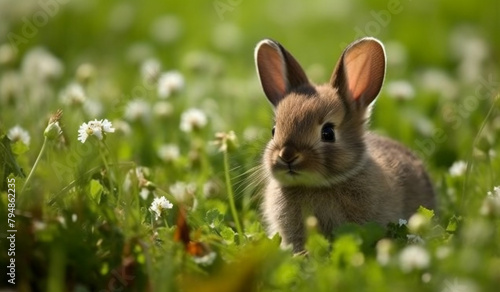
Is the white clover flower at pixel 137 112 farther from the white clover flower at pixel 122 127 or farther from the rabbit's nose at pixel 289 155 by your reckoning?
the rabbit's nose at pixel 289 155

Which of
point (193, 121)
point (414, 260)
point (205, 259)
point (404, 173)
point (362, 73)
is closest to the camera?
point (414, 260)

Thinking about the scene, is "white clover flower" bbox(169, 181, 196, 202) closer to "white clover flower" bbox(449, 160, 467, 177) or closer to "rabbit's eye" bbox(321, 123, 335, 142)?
"rabbit's eye" bbox(321, 123, 335, 142)

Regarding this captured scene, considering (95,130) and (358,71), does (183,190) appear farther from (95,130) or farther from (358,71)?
(358,71)

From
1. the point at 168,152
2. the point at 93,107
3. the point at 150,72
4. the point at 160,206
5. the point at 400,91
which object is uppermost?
the point at 150,72

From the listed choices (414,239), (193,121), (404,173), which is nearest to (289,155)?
(414,239)

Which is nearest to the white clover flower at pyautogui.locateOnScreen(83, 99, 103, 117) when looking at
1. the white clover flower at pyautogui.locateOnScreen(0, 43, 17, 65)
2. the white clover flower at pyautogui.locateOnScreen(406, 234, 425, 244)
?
the white clover flower at pyautogui.locateOnScreen(0, 43, 17, 65)
